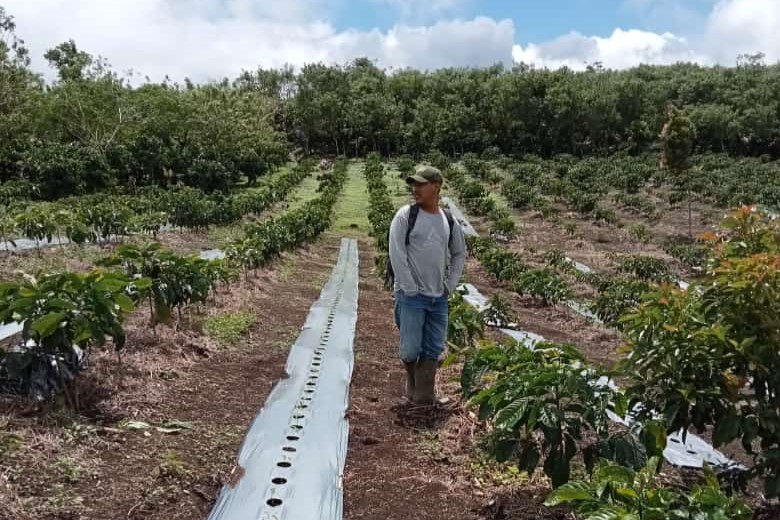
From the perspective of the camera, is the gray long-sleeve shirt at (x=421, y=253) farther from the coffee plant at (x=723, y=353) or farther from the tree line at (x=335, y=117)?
the tree line at (x=335, y=117)

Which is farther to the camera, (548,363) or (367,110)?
(367,110)

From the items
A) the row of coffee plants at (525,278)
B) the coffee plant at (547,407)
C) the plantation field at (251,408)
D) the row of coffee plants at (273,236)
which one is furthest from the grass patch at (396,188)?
the coffee plant at (547,407)

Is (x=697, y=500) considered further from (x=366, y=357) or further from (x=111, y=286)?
(x=366, y=357)

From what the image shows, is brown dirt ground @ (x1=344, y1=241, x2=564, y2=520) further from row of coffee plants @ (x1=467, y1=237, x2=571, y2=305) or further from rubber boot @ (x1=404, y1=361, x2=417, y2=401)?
row of coffee plants @ (x1=467, y1=237, x2=571, y2=305)

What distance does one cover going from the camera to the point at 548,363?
9.69 ft

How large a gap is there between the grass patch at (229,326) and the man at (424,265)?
2177 millimetres

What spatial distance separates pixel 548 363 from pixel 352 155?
4399cm

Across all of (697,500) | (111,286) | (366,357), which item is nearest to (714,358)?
(697,500)

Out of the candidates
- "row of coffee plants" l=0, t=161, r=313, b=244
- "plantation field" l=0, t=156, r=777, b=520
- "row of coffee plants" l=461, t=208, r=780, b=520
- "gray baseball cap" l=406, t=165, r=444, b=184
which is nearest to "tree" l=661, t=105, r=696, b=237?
"row of coffee plants" l=0, t=161, r=313, b=244

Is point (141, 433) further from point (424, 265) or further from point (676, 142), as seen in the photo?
point (676, 142)

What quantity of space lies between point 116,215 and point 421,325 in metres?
8.02

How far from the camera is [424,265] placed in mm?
4086

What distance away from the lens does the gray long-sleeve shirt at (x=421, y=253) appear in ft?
13.4

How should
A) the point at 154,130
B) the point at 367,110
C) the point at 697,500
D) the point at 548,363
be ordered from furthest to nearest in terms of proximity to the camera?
1. the point at 367,110
2. the point at 154,130
3. the point at 548,363
4. the point at 697,500
